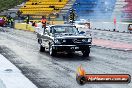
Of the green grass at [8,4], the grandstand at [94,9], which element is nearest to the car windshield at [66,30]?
the grandstand at [94,9]

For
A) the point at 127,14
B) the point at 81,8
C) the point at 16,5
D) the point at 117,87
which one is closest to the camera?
the point at 117,87

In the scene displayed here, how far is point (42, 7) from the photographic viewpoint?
7244 cm

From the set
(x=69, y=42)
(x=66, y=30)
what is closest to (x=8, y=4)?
(x=66, y=30)

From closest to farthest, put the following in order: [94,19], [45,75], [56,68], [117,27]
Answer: [45,75], [56,68], [117,27], [94,19]

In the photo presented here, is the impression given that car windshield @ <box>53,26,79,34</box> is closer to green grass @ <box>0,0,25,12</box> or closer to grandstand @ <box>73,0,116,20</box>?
grandstand @ <box>73,0,116,20</box>

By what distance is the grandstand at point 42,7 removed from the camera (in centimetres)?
6850

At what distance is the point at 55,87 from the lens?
9.84 metres

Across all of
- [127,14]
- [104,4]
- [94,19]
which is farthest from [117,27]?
[104,4]

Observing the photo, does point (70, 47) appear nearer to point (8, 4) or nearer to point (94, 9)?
point (94, 9)

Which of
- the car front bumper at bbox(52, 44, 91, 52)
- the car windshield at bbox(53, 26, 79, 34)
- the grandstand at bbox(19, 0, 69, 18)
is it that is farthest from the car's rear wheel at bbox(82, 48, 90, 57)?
the grandstand at bbox(19, 0, 69, 18)

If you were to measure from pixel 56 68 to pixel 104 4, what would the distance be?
52667mm

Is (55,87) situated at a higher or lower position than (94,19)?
higher

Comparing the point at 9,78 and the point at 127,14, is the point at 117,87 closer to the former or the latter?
the point at 9,78

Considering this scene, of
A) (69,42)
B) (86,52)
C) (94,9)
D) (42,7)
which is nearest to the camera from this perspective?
(69,42)
